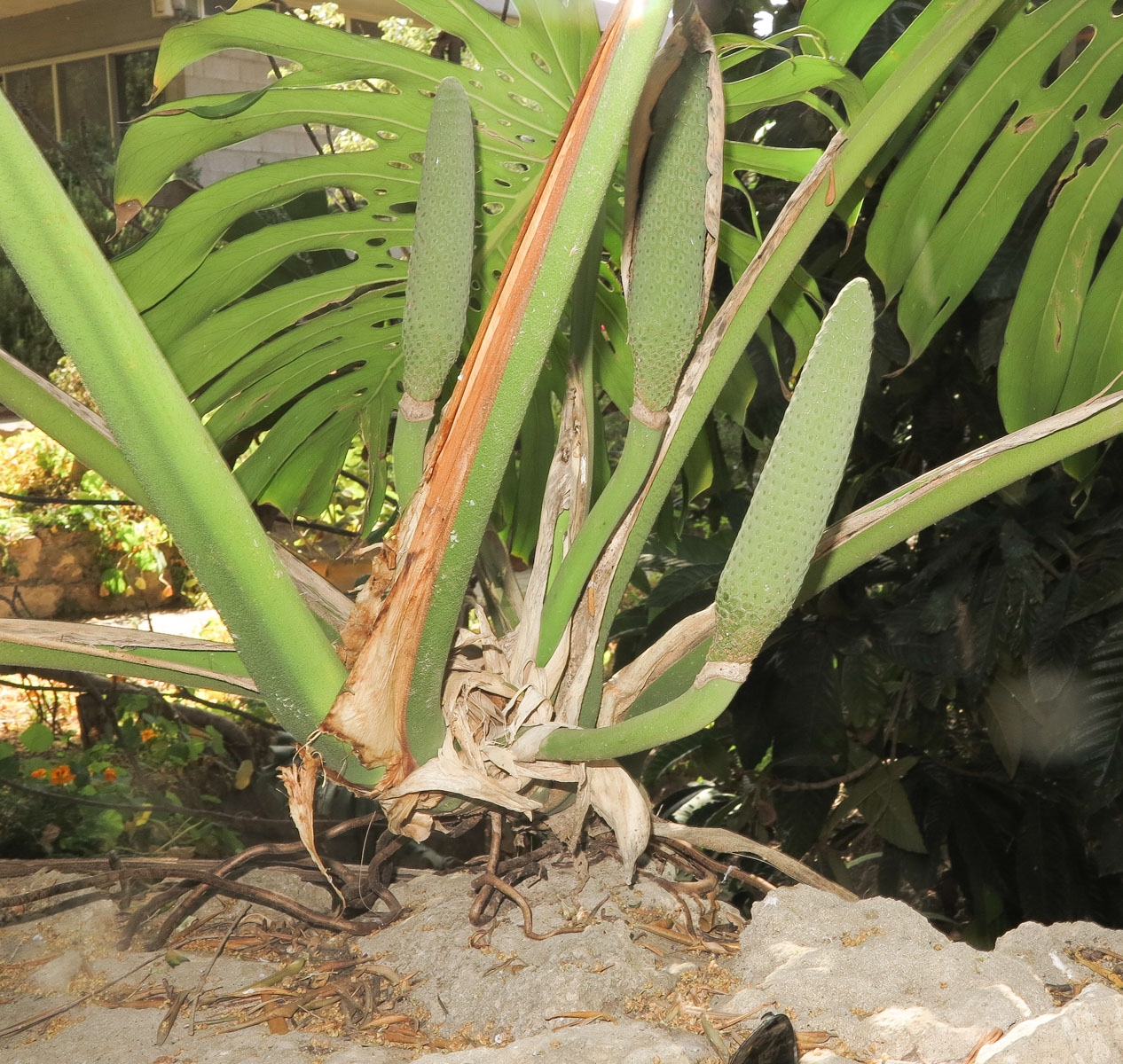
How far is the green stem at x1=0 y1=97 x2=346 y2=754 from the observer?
0.57 meters

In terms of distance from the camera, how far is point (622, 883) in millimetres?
943

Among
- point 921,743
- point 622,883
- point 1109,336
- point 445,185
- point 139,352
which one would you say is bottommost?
point 921,743

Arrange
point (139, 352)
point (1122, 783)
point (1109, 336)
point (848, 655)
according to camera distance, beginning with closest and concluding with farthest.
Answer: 1. point (139, 352)
2. point (1109, 336)
3. point (1122, 783)
4. point (848, 655)

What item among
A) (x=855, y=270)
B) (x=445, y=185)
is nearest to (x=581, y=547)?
(x=445, y=185)

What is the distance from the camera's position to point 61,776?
2.00 m

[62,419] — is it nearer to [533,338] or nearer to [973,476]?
[533,338]

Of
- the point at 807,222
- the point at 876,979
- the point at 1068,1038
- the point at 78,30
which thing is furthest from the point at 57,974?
the point at 78,30

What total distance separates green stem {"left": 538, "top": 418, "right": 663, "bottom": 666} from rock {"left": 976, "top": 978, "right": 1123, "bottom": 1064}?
460 mm

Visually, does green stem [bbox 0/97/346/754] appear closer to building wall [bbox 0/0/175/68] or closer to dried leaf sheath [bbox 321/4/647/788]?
dried leaf sheath [bbox 321/4/647/788]

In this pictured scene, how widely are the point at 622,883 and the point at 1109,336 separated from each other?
2.60 ft

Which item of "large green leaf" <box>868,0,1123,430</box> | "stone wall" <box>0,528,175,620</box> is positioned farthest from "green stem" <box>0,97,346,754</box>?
"stone wall" <box>0,528,175,620</box>

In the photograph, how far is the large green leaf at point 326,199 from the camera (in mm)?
868

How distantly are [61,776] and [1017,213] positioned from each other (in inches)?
77.9

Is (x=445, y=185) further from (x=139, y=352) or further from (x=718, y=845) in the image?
(x=718, y=845)
